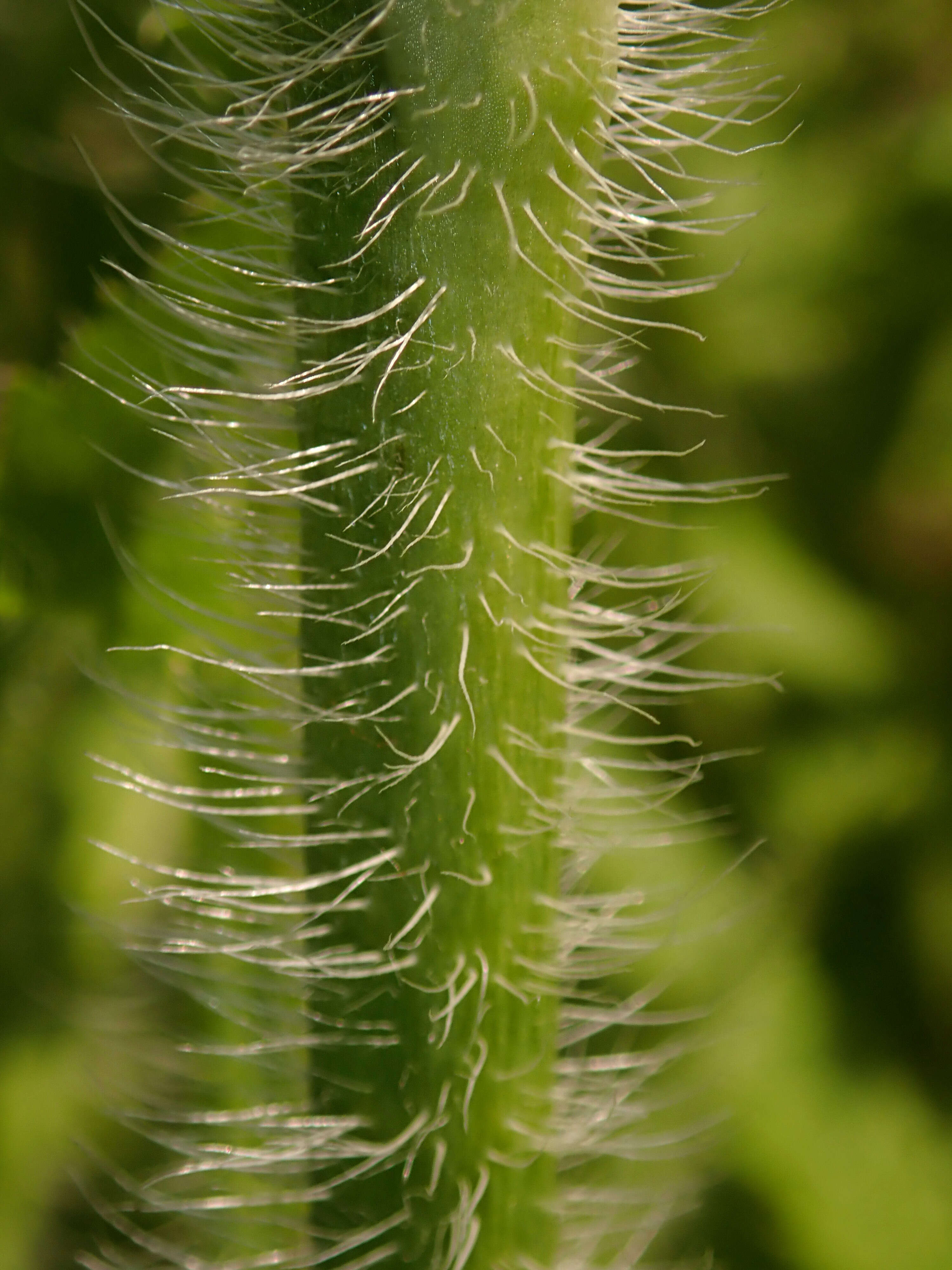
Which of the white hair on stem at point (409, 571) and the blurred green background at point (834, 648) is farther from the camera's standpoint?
the blurred green background at point (834, 648)

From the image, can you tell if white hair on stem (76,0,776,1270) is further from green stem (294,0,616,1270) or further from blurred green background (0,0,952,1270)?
blurred green background (0,0,952,1270)

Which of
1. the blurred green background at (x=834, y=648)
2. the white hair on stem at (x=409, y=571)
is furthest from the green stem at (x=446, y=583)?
the blurred green background at (x=834, y=648)

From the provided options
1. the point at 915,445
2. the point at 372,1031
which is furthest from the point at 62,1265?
the point at 915,445

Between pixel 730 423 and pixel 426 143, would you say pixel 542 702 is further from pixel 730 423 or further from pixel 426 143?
pixel 730 423

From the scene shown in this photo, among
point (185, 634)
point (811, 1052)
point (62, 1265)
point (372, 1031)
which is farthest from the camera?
point (811, 1052)

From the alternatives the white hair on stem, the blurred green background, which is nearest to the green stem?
the white hair on stem

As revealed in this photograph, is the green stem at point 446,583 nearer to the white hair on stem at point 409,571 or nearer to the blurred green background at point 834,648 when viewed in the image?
the white hair on stem at point 409,571
